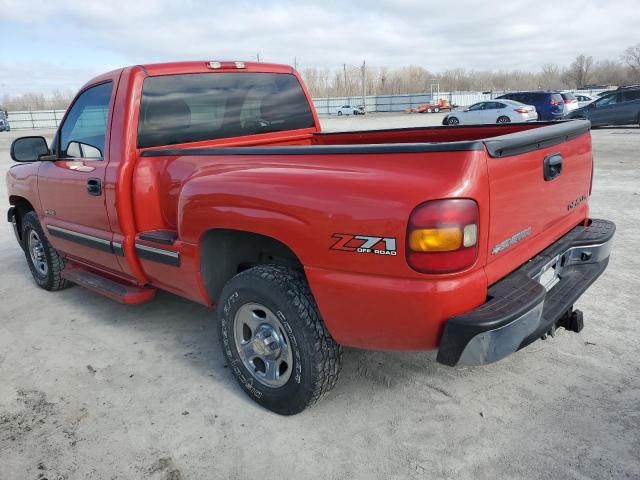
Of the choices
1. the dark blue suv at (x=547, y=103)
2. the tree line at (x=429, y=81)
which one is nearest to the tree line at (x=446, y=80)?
the tree line at (x=429, y=81)

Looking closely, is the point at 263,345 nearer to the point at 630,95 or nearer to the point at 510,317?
the point at 510,317

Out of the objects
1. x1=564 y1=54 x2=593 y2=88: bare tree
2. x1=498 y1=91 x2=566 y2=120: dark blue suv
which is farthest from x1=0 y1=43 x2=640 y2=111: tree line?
x1=498 y1=91 x2=566 y2=120: dark blue suv

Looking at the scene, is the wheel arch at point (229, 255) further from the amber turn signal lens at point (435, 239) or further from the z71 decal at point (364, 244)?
the amber turn signal lens at point (435, 239)

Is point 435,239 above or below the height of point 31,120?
below

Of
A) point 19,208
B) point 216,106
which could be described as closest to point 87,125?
point 216,106

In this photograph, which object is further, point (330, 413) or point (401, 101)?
point (401, 101)

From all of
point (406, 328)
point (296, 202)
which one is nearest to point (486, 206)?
point (406, 328)

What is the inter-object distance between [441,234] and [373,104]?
5984 cm

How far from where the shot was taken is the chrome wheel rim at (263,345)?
8.88 ft

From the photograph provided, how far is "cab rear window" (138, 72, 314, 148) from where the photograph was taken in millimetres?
3568

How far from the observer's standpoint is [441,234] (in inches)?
80.0

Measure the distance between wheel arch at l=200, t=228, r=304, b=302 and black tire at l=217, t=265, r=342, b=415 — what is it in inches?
6.9

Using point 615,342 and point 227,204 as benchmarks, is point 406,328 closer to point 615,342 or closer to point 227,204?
point 227,204

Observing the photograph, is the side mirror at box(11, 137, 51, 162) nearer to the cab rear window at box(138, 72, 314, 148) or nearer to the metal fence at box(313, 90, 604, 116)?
the cab rear window at box(138, 72, 314, 148)
